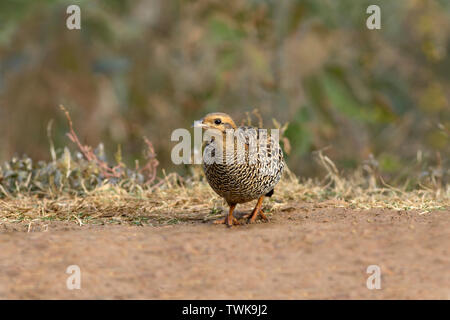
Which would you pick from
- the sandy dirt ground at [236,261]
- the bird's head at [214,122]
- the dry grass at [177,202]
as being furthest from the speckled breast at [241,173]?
the dry grass at [177,202]

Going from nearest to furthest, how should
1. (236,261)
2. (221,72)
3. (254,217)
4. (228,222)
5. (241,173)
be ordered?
(236,261) → (241,173) → (228,222) → (254,217) → (221,72)

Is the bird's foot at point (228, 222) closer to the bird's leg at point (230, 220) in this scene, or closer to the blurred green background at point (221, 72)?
the bird's leg at point (230, 220)

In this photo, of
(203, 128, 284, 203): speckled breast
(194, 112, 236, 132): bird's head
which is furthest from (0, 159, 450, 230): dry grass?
(194, 112, 236, 132): bird's head

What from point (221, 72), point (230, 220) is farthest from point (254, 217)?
point (221, 72)

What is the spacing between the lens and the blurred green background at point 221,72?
28.5 feet

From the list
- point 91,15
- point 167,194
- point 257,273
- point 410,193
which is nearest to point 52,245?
point 257,273

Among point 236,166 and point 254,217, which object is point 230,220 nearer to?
point 254,217

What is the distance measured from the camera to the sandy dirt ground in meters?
3.16

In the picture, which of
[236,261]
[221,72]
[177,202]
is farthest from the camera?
[221,72]

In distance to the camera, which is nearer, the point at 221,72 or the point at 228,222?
the point at 228,222

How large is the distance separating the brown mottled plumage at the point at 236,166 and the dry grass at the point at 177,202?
478 mm

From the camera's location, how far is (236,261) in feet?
11.5

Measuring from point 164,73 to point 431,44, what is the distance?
365cm

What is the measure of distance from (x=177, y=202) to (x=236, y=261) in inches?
75.1
